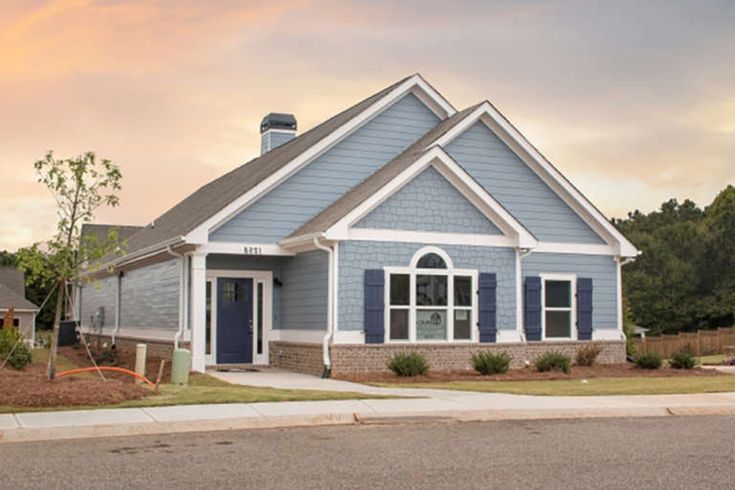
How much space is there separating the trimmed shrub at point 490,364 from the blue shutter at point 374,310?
2.25m

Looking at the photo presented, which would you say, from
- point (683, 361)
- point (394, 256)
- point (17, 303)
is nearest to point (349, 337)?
point (394, 256)

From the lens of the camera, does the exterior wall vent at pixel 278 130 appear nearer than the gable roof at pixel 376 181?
No

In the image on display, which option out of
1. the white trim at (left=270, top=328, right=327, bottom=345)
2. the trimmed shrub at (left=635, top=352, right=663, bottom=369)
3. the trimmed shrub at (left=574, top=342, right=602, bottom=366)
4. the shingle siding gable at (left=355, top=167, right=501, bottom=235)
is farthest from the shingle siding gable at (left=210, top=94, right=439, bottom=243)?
the trimmed shrub at (left=635, top=352, right=663, bottom=369)

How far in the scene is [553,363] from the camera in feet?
73.0

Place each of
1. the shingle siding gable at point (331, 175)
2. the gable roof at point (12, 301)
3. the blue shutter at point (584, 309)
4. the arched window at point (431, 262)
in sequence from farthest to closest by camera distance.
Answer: the gable roof at point (12, 301)
the blue shutter at point (584, 309)
the shingle siding gable at point (331, 175)
the arched window at point (431, 262)

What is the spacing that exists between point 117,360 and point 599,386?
14824 mm

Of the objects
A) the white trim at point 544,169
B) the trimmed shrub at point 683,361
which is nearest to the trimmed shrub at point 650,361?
the trimmed shrub at point 683,361

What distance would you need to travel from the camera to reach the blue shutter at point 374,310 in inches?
828

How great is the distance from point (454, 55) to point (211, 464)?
16.1 m

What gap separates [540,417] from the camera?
14.2 meters

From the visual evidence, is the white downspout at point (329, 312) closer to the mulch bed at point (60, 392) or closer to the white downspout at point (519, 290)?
the white downspout at point (519, 290)

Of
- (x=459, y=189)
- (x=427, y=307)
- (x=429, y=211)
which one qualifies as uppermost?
(x=459, y=189)

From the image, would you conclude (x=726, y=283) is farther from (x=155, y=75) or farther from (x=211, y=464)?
(x=211, y=464)

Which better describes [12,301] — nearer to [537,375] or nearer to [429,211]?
[429,211]
